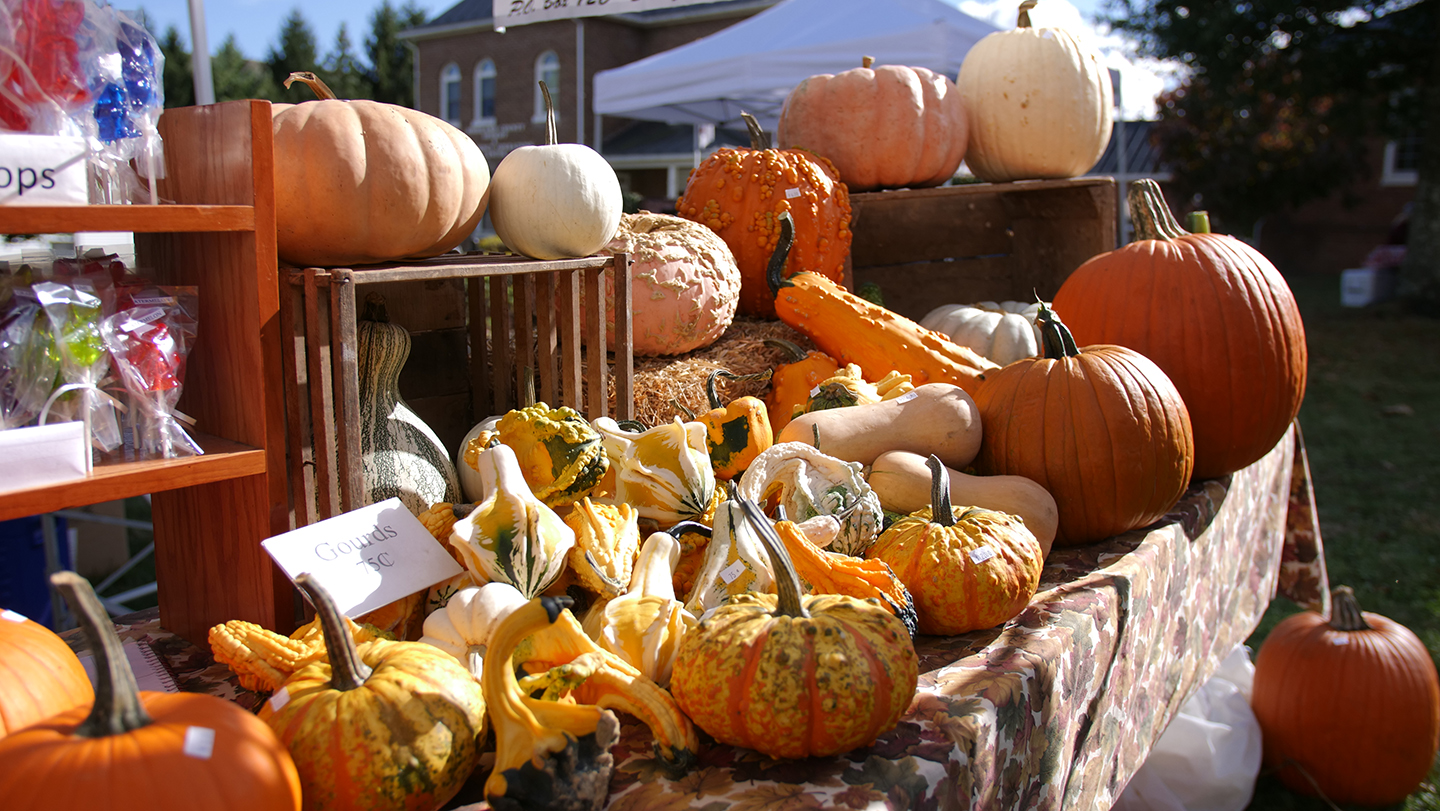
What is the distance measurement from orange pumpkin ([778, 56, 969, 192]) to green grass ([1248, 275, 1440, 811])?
2.39 meters

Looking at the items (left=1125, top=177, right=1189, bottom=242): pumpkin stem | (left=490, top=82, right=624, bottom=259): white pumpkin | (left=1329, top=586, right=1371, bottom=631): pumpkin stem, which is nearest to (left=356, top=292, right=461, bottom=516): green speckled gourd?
(left=490, top=82, right=624, bottom=259): white pumpkin

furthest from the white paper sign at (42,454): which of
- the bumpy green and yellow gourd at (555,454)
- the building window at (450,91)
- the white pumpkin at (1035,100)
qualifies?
the building window at (450,91)

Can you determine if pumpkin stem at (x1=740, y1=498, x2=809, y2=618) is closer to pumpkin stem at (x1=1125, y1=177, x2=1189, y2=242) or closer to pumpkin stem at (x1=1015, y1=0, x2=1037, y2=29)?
pumpkin stem at (x1=1125, y1=177, x2=1189, y2=242)

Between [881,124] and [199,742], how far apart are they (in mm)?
2865

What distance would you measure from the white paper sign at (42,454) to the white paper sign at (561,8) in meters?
1.75

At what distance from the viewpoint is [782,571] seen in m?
1.23

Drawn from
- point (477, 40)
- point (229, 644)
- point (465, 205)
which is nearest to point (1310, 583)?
point (465, 205)

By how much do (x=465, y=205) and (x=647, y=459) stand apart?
605 millimetres

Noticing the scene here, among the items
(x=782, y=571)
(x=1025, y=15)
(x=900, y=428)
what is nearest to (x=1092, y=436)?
(x=900, y=428)

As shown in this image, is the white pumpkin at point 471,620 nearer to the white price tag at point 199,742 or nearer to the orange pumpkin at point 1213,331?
the white price tag at point 199,742

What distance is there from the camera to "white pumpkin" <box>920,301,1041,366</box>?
3.05m

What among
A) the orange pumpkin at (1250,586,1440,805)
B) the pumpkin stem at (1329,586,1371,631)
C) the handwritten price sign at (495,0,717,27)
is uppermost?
the handwritten price sign at (495,0,717,27)

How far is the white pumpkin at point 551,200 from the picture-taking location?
188cm

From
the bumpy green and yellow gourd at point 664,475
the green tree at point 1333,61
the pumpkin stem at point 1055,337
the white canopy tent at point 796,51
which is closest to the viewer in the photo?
the bumpy green and yellow gourd at point 664,475
